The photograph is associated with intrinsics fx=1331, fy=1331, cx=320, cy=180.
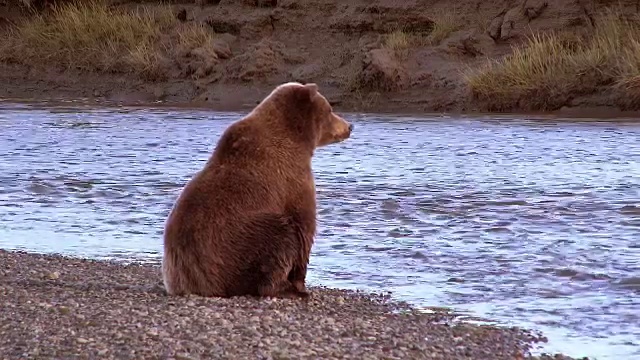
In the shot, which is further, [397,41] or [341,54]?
[341,54]

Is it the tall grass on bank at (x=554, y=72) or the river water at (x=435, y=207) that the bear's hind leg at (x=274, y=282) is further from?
the tall grass on bank at (x=554, y=72)

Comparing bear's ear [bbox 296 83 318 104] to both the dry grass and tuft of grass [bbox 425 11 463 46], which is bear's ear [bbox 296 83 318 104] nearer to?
tuft of grass [bbox 425 11 463 46]

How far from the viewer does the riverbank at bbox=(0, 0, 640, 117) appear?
70.2 ft

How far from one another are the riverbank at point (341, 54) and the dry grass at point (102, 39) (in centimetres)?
3

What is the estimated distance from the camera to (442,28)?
23.7m

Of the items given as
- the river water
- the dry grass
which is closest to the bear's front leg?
the river water

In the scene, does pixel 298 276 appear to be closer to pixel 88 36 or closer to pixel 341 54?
pixel 341 54

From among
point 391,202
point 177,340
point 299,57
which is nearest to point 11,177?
point 391,202

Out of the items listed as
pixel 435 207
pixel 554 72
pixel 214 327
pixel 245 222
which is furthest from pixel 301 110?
pixel 554 72

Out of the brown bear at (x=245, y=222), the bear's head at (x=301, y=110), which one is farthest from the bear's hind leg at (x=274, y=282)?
the bear's head at (x=301, y=110)

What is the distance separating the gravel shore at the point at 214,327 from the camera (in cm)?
594

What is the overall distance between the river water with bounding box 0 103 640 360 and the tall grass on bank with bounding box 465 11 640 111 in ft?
4.51

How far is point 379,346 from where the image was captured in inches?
254

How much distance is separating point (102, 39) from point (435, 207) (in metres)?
15.9
